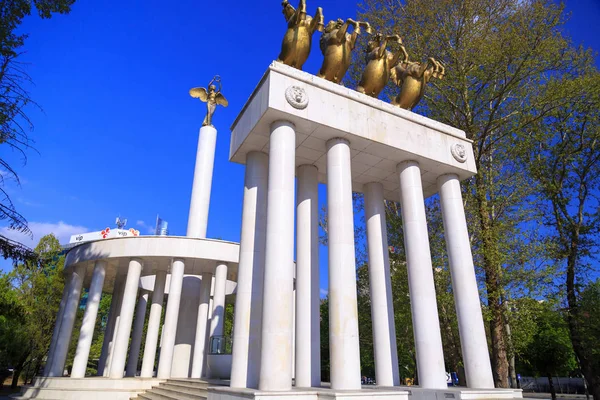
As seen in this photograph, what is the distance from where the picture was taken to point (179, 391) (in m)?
14.8

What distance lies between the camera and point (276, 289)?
10.4 m

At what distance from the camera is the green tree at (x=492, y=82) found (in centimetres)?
1988

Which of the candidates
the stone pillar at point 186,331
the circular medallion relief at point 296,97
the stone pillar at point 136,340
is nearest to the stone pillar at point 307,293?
the circular medallion relief at point 296,97

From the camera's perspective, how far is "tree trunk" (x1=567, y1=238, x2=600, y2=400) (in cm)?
1981

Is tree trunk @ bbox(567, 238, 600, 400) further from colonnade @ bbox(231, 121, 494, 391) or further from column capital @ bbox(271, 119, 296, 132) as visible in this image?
column capital @ bbox(271, 119, 296, 132)

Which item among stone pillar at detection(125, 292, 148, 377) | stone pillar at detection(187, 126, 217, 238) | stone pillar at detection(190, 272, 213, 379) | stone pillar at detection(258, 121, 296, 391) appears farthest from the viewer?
stone pillar at detection(187, 126, 217, 238)

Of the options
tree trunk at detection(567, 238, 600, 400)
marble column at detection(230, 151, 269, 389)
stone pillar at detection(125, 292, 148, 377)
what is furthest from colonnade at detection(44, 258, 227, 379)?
tree trunk at detection(567, 238, 600, 400)

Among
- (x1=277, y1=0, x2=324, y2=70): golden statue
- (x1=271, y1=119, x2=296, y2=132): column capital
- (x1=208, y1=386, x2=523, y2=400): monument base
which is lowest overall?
(x1=208, y1=386, x2=523, y2=400): monument base

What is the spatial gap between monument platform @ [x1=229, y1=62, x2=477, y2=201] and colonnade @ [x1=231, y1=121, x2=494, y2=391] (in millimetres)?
453

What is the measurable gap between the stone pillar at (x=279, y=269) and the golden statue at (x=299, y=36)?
2827mm

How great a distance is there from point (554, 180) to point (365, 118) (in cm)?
1633

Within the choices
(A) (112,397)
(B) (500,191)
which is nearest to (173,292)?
(A) (112,397)

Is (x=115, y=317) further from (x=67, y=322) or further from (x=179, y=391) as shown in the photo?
(x=179, y=391)

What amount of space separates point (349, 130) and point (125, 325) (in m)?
16.1
